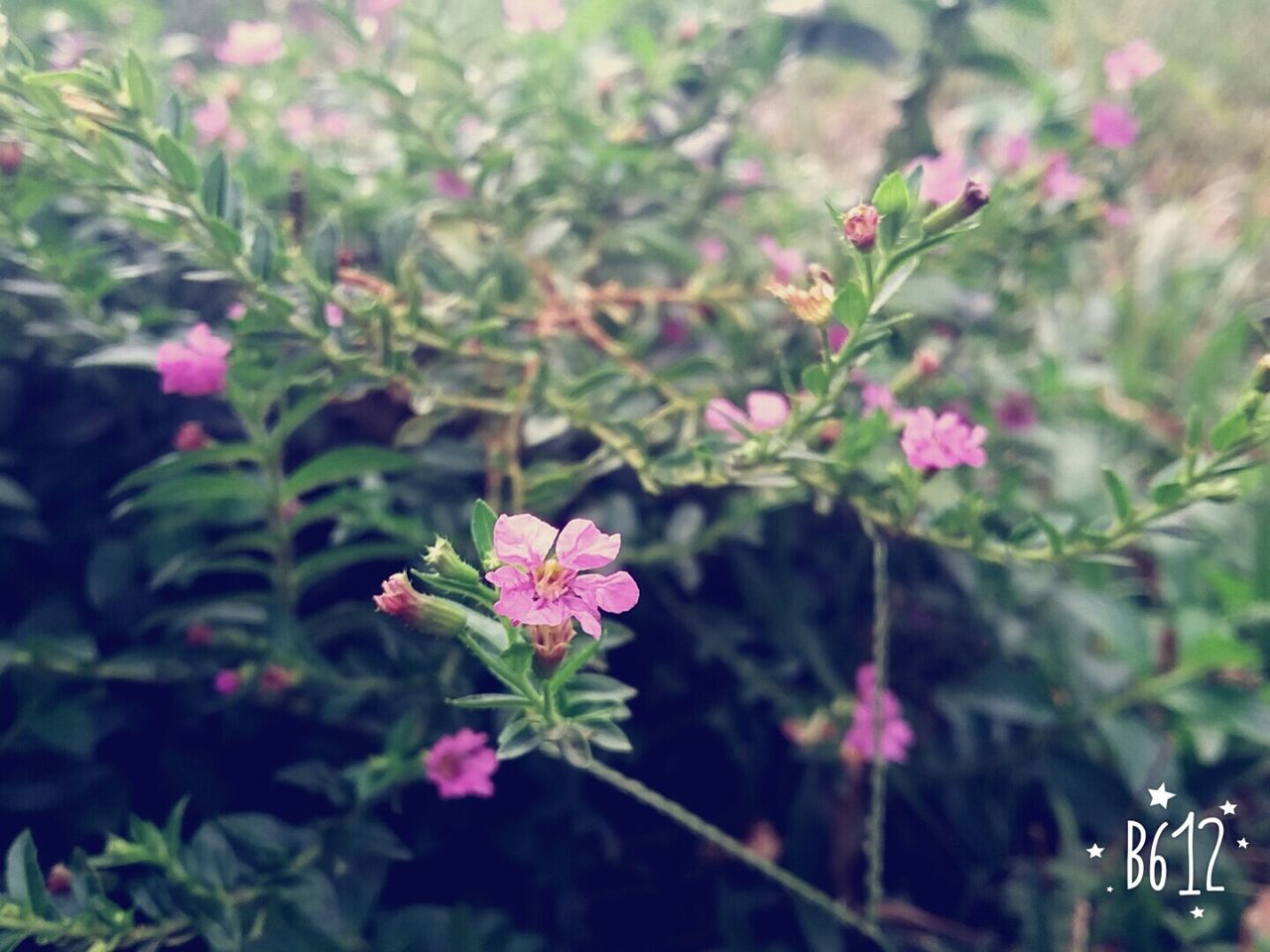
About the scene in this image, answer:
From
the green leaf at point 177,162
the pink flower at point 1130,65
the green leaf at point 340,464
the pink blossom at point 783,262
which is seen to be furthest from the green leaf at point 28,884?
the pink flower at point 1130,65

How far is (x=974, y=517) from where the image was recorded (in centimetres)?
79

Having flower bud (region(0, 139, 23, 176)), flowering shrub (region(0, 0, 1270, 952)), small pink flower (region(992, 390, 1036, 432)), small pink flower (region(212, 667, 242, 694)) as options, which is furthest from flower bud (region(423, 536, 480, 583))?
small pink flower (region(992, 390, 1036, 432))

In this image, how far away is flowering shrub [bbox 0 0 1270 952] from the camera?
744 millimetres

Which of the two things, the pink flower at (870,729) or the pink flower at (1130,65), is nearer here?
the pink flower at (870,729)

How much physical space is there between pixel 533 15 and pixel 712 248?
0.36m

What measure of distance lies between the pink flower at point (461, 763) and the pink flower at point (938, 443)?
391 mm

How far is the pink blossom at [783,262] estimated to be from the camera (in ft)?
3.84

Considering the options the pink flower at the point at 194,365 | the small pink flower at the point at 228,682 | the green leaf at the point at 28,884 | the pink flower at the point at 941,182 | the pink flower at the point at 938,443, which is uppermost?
the pink flower at the point at 941,182

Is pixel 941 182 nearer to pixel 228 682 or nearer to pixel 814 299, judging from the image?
pixel 814 299

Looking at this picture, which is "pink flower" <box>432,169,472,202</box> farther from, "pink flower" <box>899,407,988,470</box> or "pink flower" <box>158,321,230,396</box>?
"pink flower" <box>899,407,988,470</box>

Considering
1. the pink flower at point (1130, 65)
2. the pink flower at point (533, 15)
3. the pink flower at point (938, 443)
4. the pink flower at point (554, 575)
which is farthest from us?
the pink flower at point (1130, 65)

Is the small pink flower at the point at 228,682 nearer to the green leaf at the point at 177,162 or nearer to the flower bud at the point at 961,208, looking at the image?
the green leaf at the point at 177,162

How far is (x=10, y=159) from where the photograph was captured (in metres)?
0.86

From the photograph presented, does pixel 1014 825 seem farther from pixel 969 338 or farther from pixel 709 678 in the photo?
pixel 969 338
